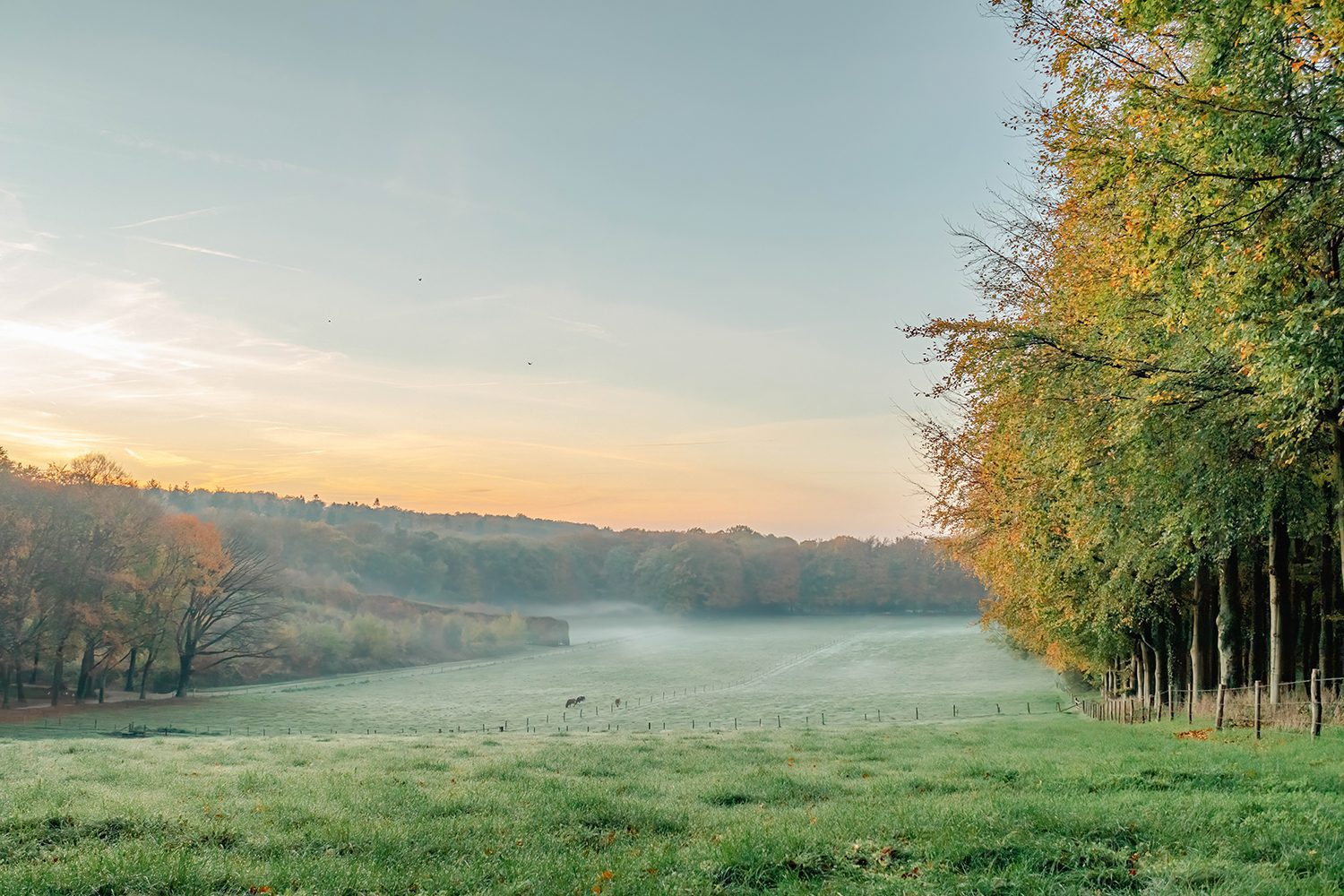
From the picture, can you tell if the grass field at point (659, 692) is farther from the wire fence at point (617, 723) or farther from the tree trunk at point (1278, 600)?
the tree trunk at point (1278, 600)

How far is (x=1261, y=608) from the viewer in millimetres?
30969

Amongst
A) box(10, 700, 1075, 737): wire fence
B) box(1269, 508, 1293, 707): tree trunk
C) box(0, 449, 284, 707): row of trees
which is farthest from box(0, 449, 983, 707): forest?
box(1269, 508, 1293, 707): tree trunk

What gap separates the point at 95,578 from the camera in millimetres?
58875

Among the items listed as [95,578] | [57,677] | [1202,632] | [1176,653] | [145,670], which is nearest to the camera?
[1202,632]

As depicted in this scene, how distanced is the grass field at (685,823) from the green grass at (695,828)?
0.04m

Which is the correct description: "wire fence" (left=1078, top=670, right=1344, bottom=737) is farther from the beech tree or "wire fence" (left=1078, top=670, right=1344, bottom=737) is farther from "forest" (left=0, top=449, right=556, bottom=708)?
the beech tree

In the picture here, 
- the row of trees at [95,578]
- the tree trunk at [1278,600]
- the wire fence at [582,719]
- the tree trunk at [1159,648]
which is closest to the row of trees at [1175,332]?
the tree trunk at [1278,600]

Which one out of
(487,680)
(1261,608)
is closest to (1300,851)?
Answer: (1261,608)

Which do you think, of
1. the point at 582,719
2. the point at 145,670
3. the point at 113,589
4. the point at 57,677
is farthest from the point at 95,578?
the point at 582,719

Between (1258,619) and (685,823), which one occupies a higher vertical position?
(1258,619)

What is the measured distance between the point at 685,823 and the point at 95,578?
60102 millimetres

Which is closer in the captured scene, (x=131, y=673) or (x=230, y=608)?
(x=131, y=673)

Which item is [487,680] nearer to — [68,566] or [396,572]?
[68,566]

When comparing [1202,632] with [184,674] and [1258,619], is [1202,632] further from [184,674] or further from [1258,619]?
[184,674]
